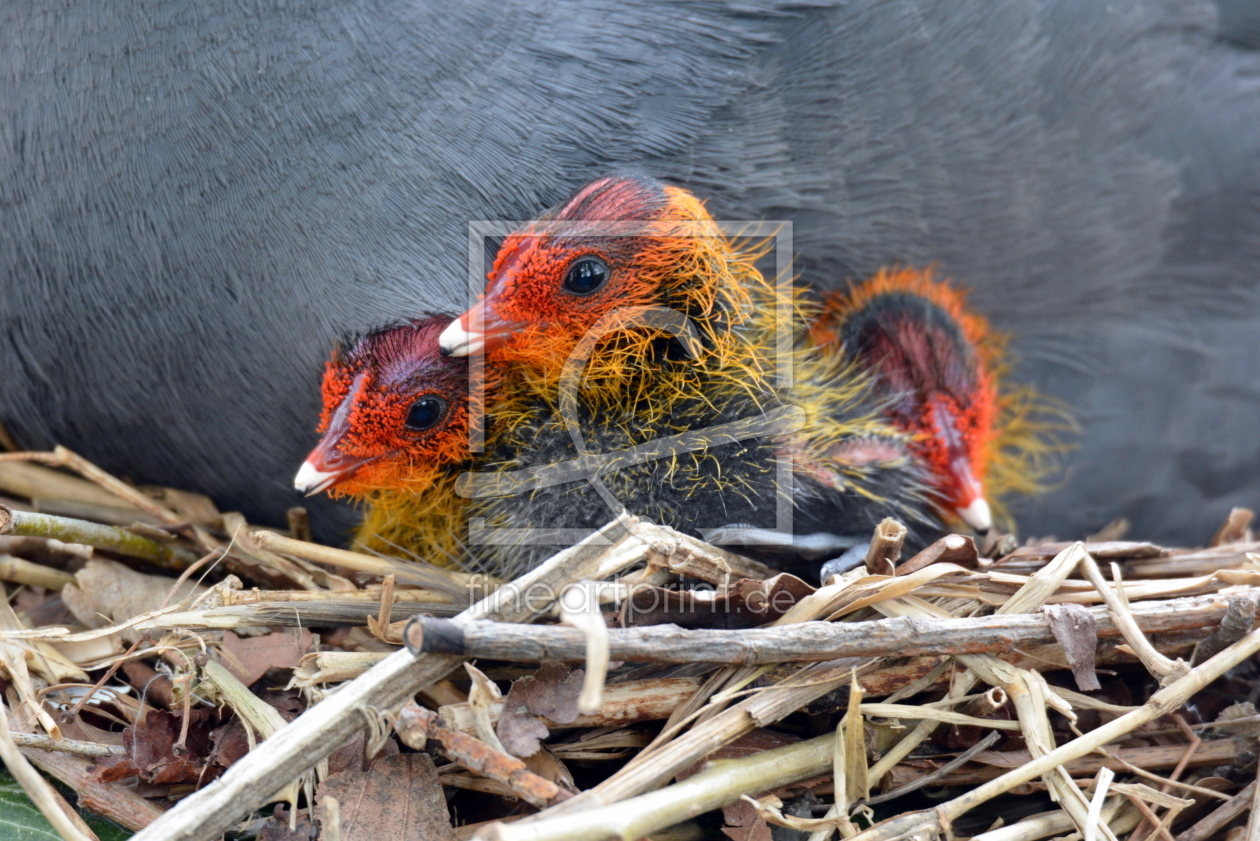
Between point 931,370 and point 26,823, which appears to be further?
point 931,370

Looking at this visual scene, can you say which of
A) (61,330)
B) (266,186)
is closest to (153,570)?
(61,330)

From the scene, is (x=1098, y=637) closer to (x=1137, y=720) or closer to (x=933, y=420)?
(x=1137, y=720)

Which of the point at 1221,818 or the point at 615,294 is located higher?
the point at 615,294

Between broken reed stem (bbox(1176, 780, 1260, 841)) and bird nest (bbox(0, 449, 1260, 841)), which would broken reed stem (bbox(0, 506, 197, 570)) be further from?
broken reed stem (bbox(1176, 780, 1260, 841))

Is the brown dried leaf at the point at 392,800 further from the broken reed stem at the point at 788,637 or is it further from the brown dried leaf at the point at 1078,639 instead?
the brown dried leaf at the point at 1078,639

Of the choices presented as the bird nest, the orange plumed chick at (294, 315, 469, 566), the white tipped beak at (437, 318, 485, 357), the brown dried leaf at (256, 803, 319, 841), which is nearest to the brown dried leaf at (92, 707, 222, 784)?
the bird nest

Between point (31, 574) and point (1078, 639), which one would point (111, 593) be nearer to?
point (31, 574)

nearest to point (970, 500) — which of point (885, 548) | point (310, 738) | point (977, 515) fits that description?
point (977, 515)
